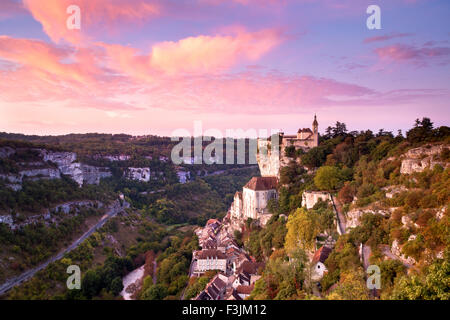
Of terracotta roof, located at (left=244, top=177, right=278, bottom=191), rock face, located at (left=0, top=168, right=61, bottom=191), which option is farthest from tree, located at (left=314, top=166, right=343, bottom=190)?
rock face, located at (left=0, top=168, right=61, bottom=191)

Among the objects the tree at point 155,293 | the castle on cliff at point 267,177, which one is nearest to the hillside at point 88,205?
the tree at point 155,293

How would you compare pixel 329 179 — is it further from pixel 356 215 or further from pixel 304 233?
pixel 356 215

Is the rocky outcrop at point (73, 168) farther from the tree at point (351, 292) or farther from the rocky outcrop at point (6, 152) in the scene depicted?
the tree at point (351, 292)

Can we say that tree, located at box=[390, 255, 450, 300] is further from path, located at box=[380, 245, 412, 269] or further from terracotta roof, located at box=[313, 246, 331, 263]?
terracotta roof, located at box=[313, 246, 331, 263]

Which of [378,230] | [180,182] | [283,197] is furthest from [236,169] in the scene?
[378,230]

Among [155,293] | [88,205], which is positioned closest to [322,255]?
[155,293]

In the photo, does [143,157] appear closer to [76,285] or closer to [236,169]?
[236,169]
